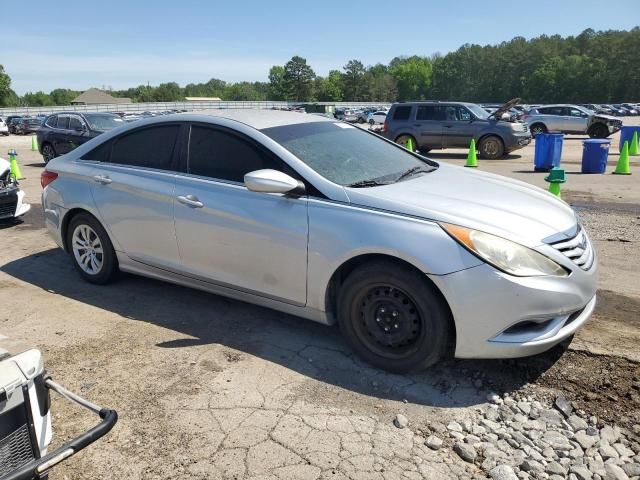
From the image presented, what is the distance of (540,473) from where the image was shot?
2529 mm

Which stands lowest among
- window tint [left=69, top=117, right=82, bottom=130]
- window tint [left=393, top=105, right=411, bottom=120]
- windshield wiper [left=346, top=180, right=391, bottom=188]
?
windshield wiper [left=346, top=180, right=391, bottom=188]

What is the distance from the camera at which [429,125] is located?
17.6 meters

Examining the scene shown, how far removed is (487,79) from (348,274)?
138m

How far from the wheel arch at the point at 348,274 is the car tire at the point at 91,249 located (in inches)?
92.8

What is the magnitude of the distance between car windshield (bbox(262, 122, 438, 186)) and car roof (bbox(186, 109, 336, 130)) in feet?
0.27

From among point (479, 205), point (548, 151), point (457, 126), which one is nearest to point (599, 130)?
point (457, 126)

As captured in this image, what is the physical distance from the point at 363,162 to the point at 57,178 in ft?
10.3

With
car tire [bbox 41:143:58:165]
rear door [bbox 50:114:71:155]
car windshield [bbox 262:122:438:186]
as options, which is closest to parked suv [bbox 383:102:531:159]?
rear door [bbox 50:114:71:155]

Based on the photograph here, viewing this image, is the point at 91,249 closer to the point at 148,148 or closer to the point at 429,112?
the point at 148,148

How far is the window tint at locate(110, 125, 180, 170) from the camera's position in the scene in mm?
4457

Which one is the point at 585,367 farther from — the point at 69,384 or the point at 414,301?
the point at 69,384

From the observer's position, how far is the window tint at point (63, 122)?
50.5 ft

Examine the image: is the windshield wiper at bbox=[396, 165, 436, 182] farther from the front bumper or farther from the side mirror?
the front bumper

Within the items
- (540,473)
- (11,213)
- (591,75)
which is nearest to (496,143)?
(11,213)
